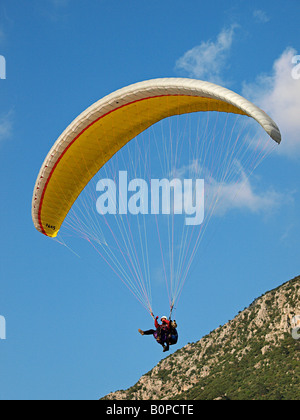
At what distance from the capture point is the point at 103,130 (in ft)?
80.7

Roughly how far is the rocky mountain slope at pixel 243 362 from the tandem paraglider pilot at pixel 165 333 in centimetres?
4268

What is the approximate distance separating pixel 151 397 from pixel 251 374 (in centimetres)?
2347

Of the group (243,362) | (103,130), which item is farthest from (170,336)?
(243,362)

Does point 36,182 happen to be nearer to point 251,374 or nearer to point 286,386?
point 286,386

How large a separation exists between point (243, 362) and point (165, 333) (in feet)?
186

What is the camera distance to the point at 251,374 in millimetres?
69875

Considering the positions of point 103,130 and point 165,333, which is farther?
point 103,130

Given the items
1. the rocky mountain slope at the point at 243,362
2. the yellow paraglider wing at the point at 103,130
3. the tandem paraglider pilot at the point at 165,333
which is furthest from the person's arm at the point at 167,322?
the rocky mountain slope at the point at 243,362

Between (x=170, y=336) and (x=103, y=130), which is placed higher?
(x=103, y=130)

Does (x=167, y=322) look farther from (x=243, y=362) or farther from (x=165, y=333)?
(x=243, y=362)

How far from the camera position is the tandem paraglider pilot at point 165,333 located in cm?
2056
